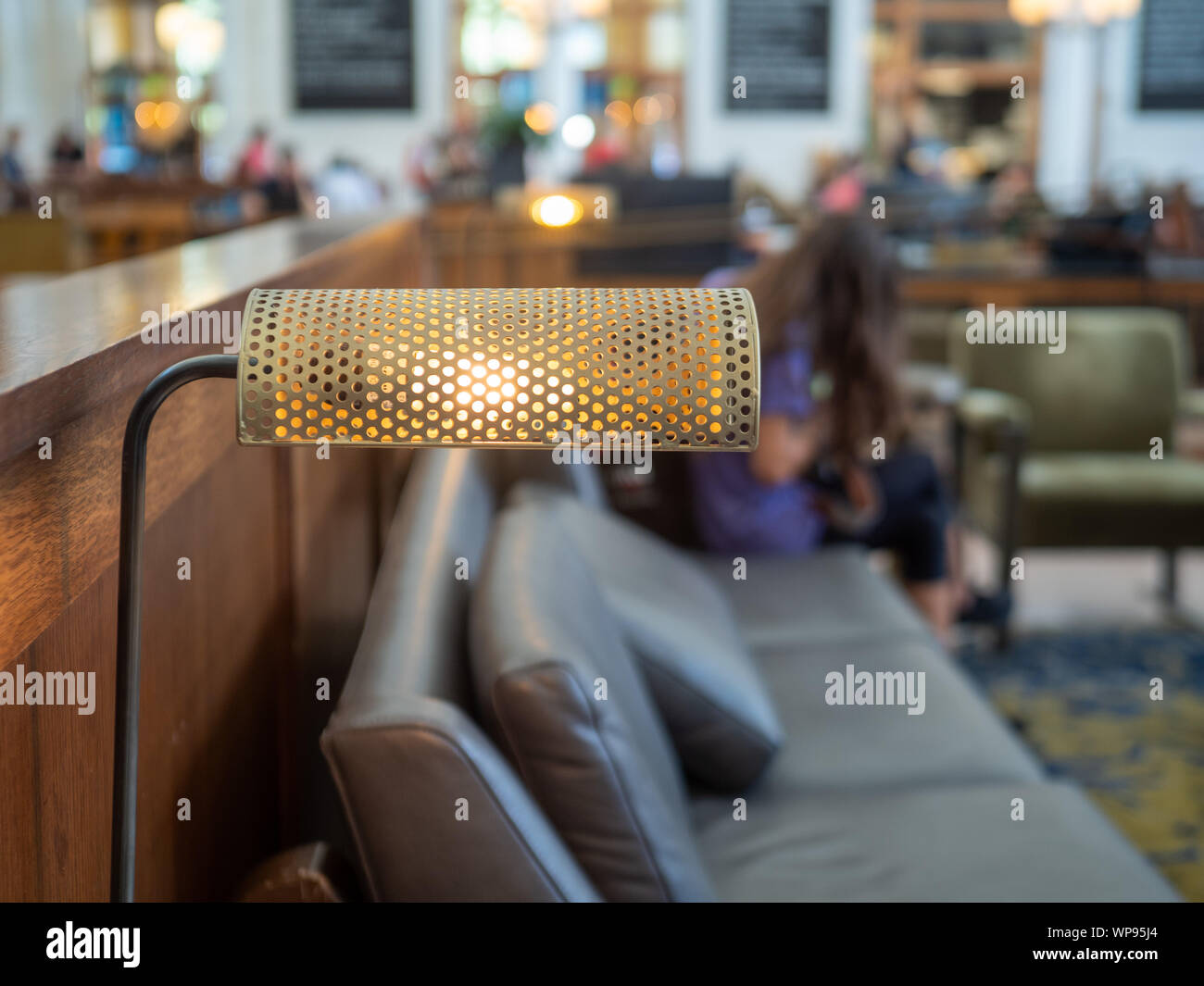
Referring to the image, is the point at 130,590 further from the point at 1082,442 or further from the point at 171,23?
the point at 171,23

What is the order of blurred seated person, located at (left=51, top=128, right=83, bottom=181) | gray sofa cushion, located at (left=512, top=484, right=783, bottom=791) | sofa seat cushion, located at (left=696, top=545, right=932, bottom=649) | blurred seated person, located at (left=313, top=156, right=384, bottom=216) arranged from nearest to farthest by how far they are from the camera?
1. gray sofa cushion, located at (left=512, top=484, right=783, bottom=791)
2. sofa seat cushion, located at (left=696, top=545, right=932, bottom=649)
3. blurred seated person, located at (left=313, top=156, right=384, bottom=216)
4. blurred seated person, located at (left=51, top=128, right=83, bottom=181)

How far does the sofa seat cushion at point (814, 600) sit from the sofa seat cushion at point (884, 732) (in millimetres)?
108

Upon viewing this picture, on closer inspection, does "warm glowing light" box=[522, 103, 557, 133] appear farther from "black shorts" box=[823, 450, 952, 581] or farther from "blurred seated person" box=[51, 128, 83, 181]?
"black shorts" box=[823, 450, 952, 581]

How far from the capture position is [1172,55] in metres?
10.2

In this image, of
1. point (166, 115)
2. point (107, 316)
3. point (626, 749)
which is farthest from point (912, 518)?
point (166, 115)

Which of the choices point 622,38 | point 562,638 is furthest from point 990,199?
point 562,638

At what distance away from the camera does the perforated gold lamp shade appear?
2.16 ft

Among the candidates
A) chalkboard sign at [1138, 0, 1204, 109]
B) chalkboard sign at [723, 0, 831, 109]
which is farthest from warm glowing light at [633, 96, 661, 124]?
chalkboard sign at [1138, 0, 1204, 109]

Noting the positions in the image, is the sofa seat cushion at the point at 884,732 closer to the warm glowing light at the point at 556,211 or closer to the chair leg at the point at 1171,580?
the chair leg at the point at 1171,580

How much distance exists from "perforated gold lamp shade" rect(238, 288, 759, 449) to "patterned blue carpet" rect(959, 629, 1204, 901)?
1809mm

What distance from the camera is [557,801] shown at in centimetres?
117

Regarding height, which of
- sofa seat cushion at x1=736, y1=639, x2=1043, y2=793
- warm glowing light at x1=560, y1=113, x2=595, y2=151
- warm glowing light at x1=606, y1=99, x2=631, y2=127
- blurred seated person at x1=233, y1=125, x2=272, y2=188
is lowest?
sofa seat cushion at x1=736, y1=639, x2=1043, y2=793

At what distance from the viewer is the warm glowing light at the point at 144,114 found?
11609mm
